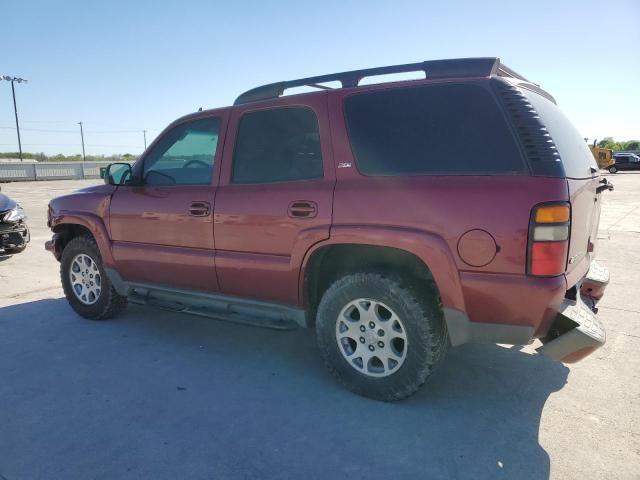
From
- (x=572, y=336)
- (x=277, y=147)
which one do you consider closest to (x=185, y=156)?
(x=277, y=147)

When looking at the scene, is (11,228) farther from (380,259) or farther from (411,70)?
(411,70)

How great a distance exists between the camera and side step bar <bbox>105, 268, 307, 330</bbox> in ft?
10.9

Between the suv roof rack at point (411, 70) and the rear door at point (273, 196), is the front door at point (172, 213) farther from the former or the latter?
the suv roof rack at point (411, 70)

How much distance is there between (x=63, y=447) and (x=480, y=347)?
120 inches

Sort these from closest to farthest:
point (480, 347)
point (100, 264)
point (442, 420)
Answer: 1. point (442, 420)
2. point (480, 347)
3. point (100, 264)

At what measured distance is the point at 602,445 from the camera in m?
2.50

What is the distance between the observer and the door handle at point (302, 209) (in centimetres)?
303

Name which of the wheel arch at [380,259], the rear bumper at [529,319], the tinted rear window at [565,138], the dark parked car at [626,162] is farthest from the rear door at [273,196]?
the dark parked car at [626,162]

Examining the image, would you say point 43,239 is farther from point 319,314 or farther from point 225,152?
point 319,314

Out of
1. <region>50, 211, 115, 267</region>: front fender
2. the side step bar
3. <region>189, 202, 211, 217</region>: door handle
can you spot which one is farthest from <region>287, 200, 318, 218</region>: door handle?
<region>50, 211, 115, 267</region>: front fender

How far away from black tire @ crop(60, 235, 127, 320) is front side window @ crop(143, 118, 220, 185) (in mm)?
1020

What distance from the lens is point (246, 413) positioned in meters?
2.86

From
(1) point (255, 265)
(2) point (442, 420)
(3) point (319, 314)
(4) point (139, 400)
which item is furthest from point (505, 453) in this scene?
(4) point (139, 400)

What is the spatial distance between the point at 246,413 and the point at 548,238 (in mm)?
2017
